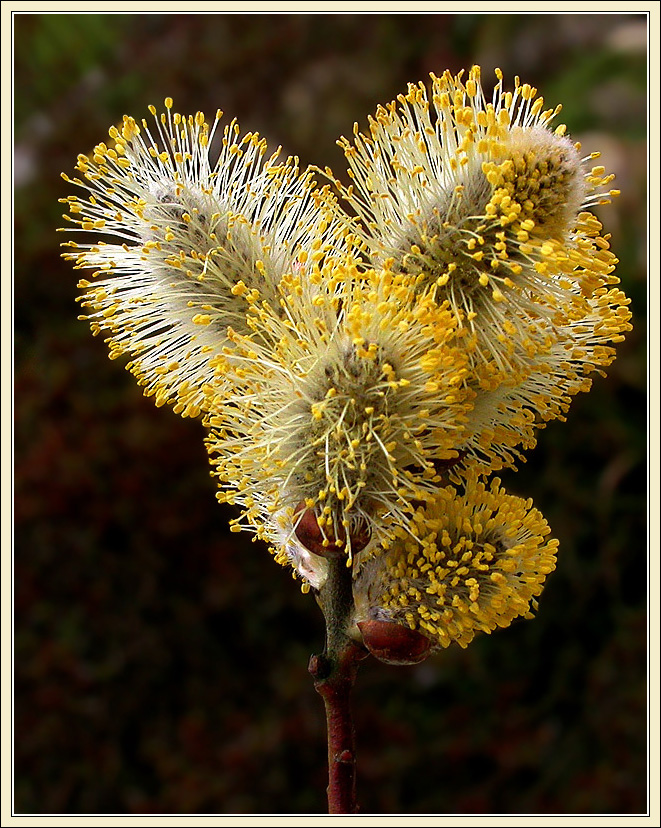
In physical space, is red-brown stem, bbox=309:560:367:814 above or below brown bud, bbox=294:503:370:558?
below

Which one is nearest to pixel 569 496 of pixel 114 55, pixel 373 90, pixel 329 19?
pixel 373 90

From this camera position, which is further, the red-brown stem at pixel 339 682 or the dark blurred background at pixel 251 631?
the dark blurred background at pixel 251 631

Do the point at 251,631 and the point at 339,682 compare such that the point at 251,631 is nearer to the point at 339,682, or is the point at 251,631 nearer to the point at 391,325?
the point at 339,682


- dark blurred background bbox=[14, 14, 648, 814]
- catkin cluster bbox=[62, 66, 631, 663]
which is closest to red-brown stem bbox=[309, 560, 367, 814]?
catkin cluster bbox=[62, 66, 631, 663]

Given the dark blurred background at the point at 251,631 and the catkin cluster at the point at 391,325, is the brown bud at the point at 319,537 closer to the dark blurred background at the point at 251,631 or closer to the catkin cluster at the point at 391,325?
the catkin cluster at the point at 391,325

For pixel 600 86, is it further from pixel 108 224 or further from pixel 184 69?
pixel 108 224

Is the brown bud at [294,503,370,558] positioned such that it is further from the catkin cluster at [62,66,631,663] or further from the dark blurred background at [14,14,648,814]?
the dark blurred background at [14,14,648,814]

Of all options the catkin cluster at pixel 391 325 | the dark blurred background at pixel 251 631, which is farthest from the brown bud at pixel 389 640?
→ the dark blurred background at pixel 251 631
